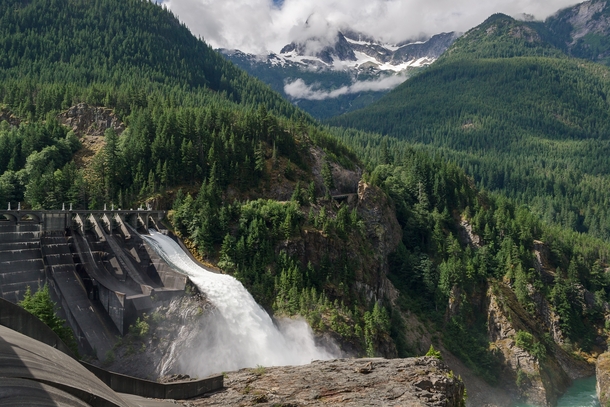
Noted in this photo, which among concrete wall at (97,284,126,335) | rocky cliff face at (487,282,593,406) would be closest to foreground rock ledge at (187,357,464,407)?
concrete wall at (97,284,126,335)

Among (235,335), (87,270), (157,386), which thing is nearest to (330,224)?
(235,335)

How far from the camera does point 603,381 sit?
259 feet

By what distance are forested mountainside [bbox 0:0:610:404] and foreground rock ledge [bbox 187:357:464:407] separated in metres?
→ 27.1

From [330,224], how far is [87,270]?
37.3 m

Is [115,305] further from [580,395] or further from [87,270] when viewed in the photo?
[580,395]

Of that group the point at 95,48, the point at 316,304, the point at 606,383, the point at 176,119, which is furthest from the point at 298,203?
the point at 95,48

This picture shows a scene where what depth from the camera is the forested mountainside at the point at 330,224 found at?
68688 millimetres

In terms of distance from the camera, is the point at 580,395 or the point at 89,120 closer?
the point at 580,395

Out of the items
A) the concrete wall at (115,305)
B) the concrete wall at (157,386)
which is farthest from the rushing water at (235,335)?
the concrete wall at (157,386)

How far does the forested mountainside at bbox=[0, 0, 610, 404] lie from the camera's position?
6869 centimetres

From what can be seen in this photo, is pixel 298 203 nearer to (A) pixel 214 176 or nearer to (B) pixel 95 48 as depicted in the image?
(A) pixel 214 176

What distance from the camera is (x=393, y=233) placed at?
326 feet

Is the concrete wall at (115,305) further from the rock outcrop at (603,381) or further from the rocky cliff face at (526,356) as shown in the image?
the rock outcrop at (603,381)

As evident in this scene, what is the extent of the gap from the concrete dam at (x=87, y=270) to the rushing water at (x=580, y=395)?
62620 mm
